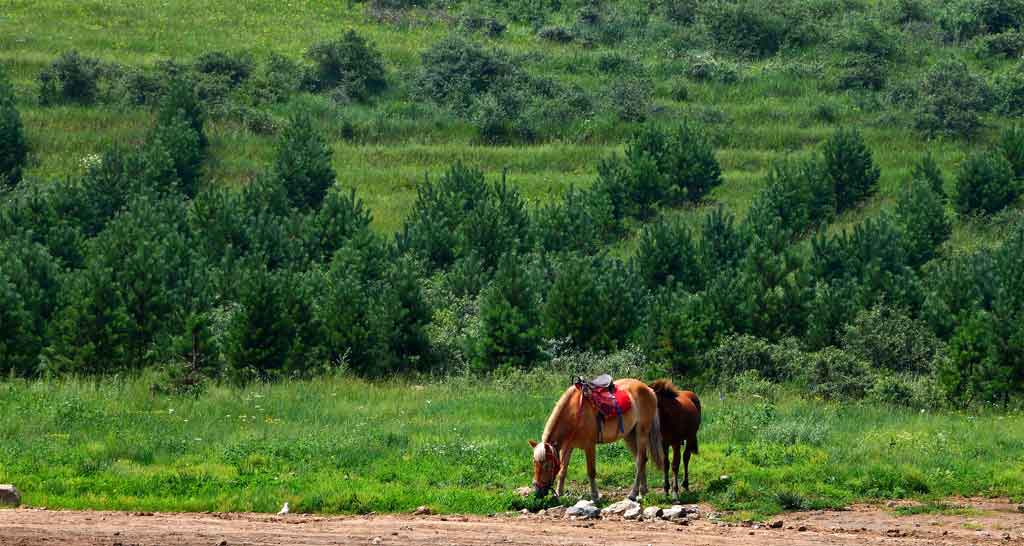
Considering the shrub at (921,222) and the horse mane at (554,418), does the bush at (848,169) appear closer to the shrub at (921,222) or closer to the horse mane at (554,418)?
the shrub at (921,222)

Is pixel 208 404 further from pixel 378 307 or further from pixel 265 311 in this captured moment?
pixel 378 307

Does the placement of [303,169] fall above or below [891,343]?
above

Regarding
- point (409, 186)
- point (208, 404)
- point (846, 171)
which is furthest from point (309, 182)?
point (208, 404)

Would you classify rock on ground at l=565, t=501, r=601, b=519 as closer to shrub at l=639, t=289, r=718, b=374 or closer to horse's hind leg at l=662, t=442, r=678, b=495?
horse's hind leg at l=662, t=442, r=678, b=495

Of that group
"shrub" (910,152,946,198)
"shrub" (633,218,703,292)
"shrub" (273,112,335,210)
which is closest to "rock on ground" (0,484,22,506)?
"shrub" (633,218,703,292)

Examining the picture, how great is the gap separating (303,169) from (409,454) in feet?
122

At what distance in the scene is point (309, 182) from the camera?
57906 millimetres

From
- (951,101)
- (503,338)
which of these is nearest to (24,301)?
(503,338)

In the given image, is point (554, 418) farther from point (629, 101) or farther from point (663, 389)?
point (629, 101)

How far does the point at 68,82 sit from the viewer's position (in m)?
71.9

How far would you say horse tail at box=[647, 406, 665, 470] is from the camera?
1917 centimetres

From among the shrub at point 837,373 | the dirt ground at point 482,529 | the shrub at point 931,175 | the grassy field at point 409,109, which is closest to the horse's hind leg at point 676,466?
the dirt ground at point 482,529

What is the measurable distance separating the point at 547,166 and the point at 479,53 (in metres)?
10.9

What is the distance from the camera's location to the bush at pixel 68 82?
71.4 meters
